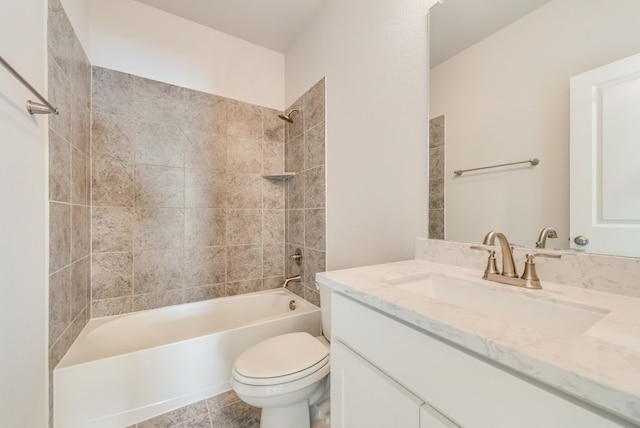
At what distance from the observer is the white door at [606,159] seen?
61 centimetres

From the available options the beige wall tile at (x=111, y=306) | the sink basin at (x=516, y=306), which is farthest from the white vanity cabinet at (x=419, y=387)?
the beige wall tile at (x=111, y=306)

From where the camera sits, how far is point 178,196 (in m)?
1.83

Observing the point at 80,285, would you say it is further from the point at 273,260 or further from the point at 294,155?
the point at 294,155

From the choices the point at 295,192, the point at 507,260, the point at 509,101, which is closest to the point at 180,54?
the point at 295,192

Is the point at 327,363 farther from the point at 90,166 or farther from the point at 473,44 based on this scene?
the point at 90,166

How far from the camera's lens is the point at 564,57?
730 mm

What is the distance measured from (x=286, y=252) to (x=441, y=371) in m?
1.86

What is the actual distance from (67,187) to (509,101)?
198 centimetres

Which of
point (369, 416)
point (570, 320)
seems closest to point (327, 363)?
point (369, 416)

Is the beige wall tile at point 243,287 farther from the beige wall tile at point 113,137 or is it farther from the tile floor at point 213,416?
the beige wall tile at point 113,137

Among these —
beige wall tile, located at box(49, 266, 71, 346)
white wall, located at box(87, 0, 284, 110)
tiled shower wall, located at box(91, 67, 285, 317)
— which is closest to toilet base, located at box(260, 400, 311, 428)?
beige wall tile, located at box(49, 266, 71, 346)

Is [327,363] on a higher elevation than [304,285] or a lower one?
lower

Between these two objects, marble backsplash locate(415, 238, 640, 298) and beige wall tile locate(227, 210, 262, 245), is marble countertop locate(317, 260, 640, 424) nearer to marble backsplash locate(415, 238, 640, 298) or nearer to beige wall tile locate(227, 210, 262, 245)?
marble backsplash locate(415, 238, 640, 298)

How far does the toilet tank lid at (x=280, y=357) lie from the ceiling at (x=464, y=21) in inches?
56.6
